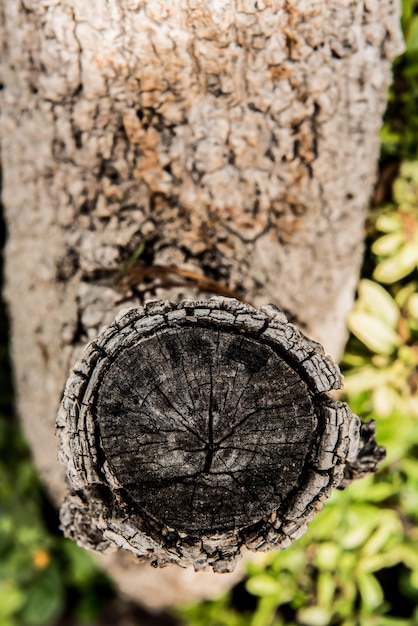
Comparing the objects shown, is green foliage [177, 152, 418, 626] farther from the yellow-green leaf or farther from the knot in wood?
the knot in wood

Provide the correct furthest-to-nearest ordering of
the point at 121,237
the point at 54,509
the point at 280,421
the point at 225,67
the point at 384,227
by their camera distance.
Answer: the point at 54,509
the point at 384,227
the point at 121,237
the point at 225,67
the point at 280,421

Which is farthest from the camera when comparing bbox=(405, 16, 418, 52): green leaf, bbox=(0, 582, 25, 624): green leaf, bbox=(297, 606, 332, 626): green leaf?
bbox=(0, 582, 25, 624): green leaf

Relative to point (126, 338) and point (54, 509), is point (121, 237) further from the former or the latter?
point (54, 509)

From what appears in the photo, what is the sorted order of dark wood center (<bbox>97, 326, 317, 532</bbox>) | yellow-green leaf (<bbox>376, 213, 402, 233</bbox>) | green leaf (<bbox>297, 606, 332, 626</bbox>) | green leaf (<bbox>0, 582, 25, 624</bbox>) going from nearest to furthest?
1. dark wood center (<bbox>97, 326, 317, 532</bbox>)
2. yellow-green leaf (<bbox>376, 213, 402, 233</bbox>)
3. green leaf (<bbox>297, 606, 332, 626</bbox>)
4. green leaf (<bbox>0, 582, 25, 624</bbox>)

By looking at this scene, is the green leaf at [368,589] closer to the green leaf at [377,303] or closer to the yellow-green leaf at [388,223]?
the green leaf at [377,303]

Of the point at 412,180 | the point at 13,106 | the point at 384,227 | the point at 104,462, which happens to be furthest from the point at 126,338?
the point at 412,180

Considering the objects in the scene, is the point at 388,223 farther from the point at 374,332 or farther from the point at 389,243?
the point at 374,332

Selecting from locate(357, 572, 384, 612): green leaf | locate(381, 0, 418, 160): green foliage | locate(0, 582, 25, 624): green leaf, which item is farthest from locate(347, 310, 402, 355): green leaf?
locate(0, 582, 25, 624): green leaf
